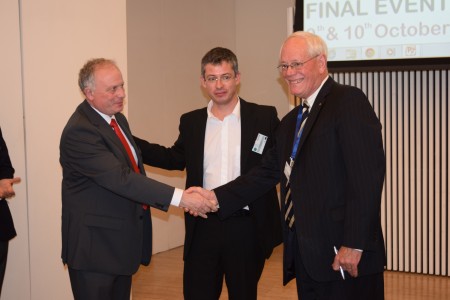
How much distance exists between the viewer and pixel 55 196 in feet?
13.0

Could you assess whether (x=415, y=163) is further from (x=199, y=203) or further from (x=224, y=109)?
(x=199, y=203)

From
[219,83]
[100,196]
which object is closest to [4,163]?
[100,196]

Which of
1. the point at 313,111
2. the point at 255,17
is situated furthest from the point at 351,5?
the point at 255,17

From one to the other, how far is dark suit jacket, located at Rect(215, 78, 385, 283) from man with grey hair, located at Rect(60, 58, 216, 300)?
32.2 inches

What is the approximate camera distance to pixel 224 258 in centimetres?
314

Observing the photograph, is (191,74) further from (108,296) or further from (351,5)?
(108,296)

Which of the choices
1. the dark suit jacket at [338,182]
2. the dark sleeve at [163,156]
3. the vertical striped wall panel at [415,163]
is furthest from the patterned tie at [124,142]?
the vertical striped wall panel at [415,163]

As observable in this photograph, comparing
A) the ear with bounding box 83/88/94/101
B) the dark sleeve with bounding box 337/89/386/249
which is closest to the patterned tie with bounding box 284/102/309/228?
the dark sleeve with bounding box 337/89/386/249

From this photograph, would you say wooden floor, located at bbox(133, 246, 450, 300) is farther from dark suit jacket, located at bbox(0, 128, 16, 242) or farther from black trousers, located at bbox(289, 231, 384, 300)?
black trousers, located at bbox(289, 231, 384, 300)

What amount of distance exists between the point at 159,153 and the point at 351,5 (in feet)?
7.69

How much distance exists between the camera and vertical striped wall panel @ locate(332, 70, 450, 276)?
5387 millimetres

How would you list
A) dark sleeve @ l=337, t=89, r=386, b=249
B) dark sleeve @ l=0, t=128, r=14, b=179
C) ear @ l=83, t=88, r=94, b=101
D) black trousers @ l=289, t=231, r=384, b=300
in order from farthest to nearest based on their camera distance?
dark sleeve @ l=0, t=128, r=14, b=179 < ear @ l=83, t=88, r=94, b=101 < black trousers @ l=289, t=231, r=384, b=300 < dark sleeve @ l=337, t=89, r=386, b=249

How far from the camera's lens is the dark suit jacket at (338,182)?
2387 mm

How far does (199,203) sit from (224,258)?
338mm
